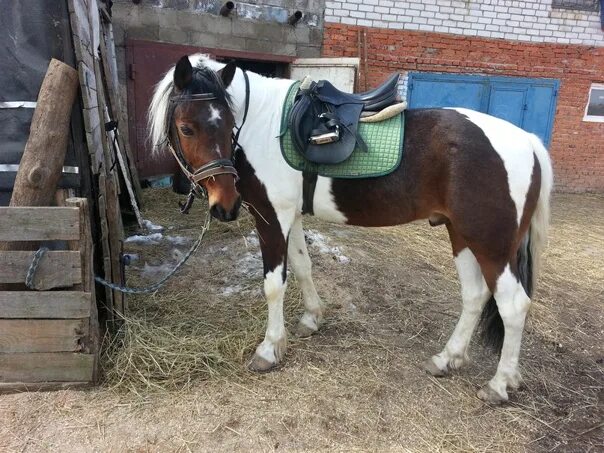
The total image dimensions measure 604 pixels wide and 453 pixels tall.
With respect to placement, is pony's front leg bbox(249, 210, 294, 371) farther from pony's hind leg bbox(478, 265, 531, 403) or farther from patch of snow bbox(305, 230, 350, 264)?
patch of snow bbox(305, 230, 350, 264)

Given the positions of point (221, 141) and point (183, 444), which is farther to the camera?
point (221, 141)

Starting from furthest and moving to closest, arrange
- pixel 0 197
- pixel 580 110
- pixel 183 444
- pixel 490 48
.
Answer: pixel 580 110, pixel 490 48, pixel 0 197, pixel 183 444

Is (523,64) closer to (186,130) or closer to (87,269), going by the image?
(186,130)

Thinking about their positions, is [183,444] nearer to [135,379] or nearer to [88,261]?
[135,379]

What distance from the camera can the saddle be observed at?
242 centimetres

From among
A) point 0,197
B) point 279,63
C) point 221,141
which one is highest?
point 279,63

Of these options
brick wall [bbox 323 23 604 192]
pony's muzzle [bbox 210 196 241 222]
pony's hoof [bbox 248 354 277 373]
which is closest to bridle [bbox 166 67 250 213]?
pony's muzzle [bbox 210 196 241 222]

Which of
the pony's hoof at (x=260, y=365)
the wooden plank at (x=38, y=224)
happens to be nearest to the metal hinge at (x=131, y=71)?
the wooden plank at (x=38, y=224)

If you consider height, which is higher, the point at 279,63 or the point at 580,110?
the point at 279,63

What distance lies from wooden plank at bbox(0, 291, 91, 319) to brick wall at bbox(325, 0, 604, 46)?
6.55 meters

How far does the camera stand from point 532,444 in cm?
221

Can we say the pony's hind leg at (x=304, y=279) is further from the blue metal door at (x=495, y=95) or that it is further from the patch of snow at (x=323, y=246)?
the blue metal door at (x=495, y=95)

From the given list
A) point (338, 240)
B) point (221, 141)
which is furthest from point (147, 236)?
Answer: point (221, 141)

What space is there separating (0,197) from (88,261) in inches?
25.2
